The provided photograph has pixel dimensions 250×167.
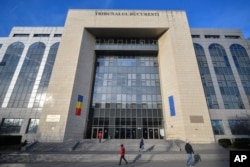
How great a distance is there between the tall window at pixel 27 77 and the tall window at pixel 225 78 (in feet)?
139

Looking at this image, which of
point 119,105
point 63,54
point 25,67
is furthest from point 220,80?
point 25,67

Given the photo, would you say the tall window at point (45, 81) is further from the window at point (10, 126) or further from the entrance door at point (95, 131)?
the entrance door at point (95, 131)

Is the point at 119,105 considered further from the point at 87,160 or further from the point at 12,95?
the point at 12,95

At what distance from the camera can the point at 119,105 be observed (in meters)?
29.6

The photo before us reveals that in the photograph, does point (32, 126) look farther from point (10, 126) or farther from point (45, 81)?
point (45, 81)

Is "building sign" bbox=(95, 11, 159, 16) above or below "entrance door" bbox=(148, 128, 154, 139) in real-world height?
above

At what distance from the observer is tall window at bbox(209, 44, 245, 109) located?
28984mm

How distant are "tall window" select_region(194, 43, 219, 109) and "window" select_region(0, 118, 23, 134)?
38900 millimetres

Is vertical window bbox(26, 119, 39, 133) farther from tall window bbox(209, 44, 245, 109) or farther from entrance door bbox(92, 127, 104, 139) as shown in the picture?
tall window bbox(209, 44, 245, 109)

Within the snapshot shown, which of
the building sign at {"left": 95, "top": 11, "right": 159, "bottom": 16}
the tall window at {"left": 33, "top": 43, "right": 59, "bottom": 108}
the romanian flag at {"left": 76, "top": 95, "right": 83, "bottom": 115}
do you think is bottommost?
the romanian flag at {"left": 76, "top": 95, "right": 83, "bottom": 115}

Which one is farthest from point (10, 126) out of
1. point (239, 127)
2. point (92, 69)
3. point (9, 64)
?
point (239, 127)

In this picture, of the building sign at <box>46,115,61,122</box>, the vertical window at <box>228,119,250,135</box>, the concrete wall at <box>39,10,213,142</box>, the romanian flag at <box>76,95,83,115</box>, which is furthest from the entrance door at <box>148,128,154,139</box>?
the building sign at <box>46,115,61,122</box>

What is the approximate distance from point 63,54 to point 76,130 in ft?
53.0

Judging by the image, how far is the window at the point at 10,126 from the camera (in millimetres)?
27062
